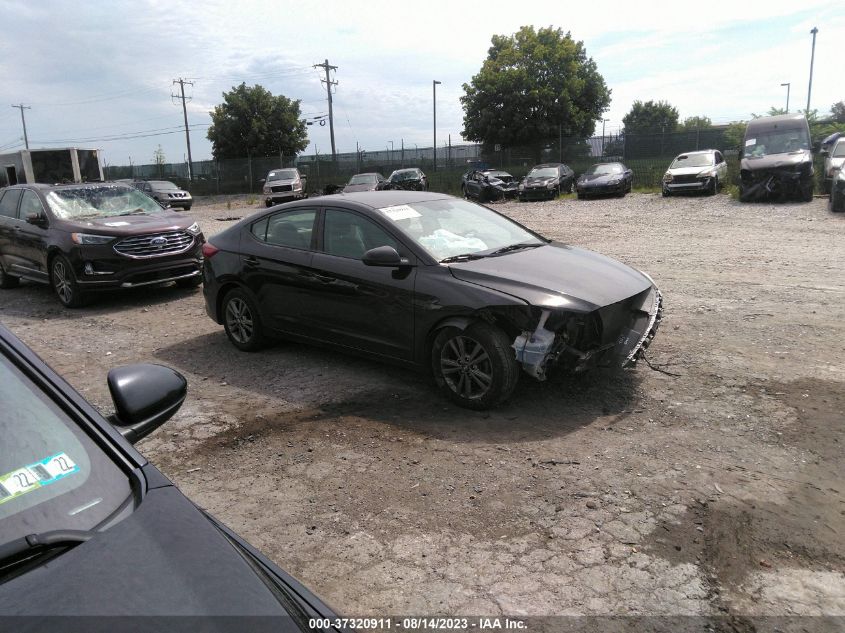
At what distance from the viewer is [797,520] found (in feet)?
10.7

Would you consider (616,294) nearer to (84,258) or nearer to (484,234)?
(484,234)

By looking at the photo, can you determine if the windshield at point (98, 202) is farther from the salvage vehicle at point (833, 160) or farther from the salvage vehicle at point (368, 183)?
the salvage vehicle at point (833, 160)

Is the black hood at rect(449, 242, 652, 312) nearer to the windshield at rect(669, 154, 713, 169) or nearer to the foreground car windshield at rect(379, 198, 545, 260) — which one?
the foreground car windshield at rect(379, 198, 545, 260)

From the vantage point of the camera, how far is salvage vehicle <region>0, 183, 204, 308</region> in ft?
29.2

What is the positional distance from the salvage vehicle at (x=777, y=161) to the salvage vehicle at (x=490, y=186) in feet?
33.7

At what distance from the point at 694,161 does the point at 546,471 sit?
71.3 ft

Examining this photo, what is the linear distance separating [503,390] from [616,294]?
43.6 inches

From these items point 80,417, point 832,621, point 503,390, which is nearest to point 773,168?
point 503,390

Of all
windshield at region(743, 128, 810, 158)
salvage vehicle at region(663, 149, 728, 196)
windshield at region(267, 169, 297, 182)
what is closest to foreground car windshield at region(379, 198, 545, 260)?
windshield at region(743, 128, 810, 158)

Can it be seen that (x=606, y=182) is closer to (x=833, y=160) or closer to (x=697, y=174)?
(x=697, y=174)

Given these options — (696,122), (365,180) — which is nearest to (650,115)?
(696,122)

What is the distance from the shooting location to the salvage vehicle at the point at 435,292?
4.53m

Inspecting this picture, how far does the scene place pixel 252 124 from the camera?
46844 millimetres

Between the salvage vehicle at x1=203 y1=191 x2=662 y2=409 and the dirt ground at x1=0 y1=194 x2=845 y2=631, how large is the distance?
0.37 m
